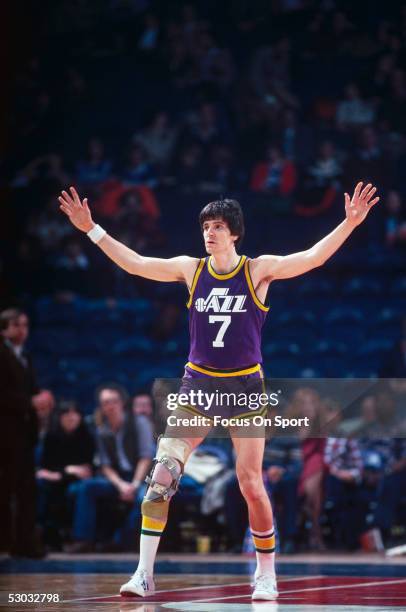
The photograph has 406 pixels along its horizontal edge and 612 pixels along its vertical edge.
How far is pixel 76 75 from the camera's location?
14750 millimetres

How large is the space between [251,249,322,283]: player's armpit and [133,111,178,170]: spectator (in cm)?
844

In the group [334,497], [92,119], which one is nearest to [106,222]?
[92,119]

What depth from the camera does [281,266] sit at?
546cm

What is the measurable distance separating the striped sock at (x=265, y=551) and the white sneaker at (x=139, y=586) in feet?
1.90

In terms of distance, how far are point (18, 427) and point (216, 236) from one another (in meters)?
3.76

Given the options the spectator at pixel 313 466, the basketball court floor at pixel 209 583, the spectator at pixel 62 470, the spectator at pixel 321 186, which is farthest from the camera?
the spectator at pixel 321 186

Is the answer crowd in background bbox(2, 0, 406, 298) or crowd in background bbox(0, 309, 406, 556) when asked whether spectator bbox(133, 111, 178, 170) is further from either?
crowd in background bbox(0, 309, 406, 556)

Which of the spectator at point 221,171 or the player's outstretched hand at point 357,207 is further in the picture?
the spectator at point 221,171

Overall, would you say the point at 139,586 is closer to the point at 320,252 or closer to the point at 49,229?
the point at 320,252

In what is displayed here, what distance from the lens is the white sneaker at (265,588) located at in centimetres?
524

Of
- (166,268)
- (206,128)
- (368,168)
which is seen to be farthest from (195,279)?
(206,128)

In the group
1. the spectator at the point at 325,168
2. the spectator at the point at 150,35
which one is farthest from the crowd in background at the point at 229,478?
the spectator at the point at 150,35

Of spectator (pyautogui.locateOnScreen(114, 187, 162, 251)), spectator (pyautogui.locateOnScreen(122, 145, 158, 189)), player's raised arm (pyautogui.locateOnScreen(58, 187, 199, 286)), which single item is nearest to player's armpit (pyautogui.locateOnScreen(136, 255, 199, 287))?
player's raised arm (pyautogui.locateOnScreen(58, 187, 199, 286))

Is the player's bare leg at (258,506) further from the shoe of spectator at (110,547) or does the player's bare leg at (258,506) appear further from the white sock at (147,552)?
the shoe of spectator at (110,547)
